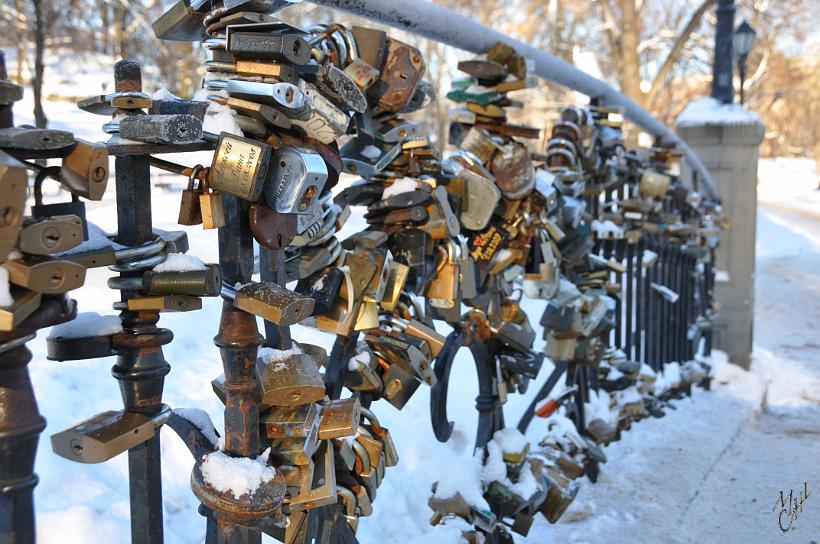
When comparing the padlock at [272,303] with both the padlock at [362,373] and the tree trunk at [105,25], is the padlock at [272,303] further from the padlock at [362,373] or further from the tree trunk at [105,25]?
the tree trunk at [105,25]

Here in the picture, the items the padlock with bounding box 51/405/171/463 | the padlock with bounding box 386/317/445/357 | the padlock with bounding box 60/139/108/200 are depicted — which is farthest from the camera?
the padlock with bounding box 386/317/445/357

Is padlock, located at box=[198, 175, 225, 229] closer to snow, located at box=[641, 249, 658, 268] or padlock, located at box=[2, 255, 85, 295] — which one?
padlock, located at box=[2, 255, 85, 295]

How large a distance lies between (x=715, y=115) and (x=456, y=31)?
4.88m

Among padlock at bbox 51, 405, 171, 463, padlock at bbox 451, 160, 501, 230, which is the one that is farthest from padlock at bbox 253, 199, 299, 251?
padlock at bbox 451, 160, 501, 230

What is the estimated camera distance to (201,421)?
1.38m

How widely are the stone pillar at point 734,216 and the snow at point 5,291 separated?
6.08 meters

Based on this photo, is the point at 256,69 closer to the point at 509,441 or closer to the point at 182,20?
the point at 182,20

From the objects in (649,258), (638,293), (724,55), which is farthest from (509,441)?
(724,55)

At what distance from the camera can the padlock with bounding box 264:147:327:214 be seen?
47.2 inches

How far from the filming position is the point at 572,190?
3088 mm

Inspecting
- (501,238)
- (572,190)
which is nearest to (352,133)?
(501,238)

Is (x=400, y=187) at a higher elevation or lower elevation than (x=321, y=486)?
higher

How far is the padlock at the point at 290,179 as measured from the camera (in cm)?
120

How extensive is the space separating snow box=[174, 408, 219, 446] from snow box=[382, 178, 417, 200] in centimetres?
68
